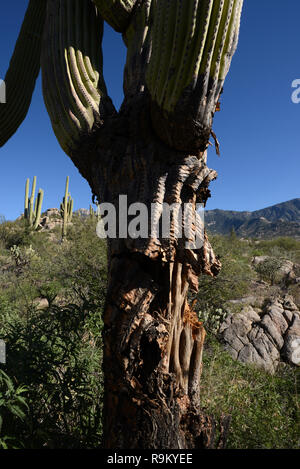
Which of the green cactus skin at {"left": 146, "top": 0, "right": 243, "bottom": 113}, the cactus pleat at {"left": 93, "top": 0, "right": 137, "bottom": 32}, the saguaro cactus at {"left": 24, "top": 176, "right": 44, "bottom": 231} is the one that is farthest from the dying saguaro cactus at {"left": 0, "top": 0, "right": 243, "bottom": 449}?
the saguaro cactus at {"left": 24, "top": 176, "right": 44, "bottom": 231}

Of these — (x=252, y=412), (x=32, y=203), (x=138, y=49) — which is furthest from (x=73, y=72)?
(x=32, y=203)

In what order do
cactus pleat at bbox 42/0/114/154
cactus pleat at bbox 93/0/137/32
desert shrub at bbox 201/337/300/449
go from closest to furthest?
cactus pleat at bbox 42/0/114/154
cactus pleat at bbox 93/0/137/32
desert shrub at bbox 201/337/300/449

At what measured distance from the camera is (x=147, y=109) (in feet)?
6.20

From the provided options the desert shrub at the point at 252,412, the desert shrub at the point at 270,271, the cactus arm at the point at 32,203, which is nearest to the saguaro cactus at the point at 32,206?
the cactus arm at the point at 32,203

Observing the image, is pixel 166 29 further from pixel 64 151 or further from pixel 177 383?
pixel 177 383

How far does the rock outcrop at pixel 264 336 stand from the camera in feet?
20.2

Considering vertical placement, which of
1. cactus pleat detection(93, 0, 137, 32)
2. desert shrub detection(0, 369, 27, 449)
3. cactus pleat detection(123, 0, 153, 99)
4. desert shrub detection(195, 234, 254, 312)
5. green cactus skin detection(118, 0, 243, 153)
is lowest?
desert shrub detection(0, 369, 27, 449)

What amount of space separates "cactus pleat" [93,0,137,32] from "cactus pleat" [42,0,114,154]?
0.48 ft

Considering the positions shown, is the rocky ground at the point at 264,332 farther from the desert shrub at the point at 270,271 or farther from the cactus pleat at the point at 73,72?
the cactus pleat at the point at 73,72

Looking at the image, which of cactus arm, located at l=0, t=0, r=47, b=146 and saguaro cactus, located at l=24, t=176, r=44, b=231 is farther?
saguaro cactus, located at l=24, t=176, r=44, b=231

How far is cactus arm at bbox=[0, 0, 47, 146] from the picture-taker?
3238 mm

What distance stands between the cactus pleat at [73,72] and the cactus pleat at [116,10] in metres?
0.15

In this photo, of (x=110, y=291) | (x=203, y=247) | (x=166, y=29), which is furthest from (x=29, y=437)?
(x=166, y=29)

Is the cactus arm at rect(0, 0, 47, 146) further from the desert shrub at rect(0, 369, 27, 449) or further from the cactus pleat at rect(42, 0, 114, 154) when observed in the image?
the desert shrub at rect(0, 369, 27, 449)
